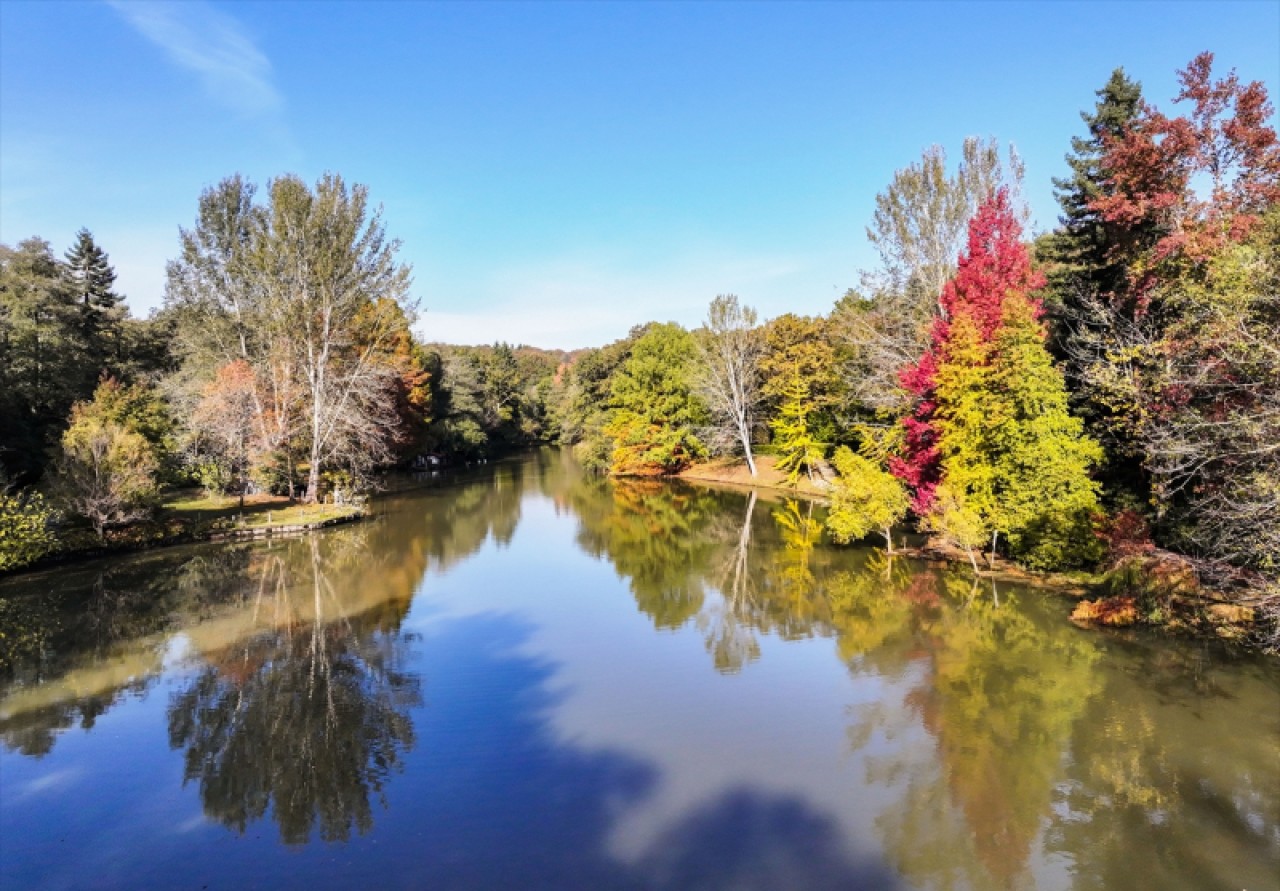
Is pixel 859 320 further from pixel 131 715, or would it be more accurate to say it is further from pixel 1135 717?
pixel 131 715

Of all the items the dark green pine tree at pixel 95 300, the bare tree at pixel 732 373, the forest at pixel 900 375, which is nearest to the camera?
the forest at pixel 900 375

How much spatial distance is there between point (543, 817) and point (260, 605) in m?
12.4

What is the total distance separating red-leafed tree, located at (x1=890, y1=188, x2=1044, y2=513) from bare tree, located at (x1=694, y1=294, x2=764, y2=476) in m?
18.7

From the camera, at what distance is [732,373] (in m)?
41.9

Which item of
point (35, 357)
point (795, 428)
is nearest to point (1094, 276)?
point (795, 428)

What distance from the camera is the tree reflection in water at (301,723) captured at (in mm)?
8711

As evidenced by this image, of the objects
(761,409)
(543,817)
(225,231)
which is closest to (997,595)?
(543,817)

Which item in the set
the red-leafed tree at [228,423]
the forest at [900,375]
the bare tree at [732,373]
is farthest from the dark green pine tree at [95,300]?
the bare tree at [732,373]

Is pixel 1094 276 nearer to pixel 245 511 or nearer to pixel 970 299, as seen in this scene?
pixel 970 299

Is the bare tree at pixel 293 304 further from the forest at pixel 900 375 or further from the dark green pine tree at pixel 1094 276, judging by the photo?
the dark green pine tree at pixel 1094 276

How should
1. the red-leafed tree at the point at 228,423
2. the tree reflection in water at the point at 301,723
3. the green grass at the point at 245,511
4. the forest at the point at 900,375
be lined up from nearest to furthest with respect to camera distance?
the tree reflection in water at the point at 301,723, the forest at the point at 900,375, the green grass at the point at 245,511, the red-leafed tree at the point at 228,423

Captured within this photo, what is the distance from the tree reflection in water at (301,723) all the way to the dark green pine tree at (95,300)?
26.4 meters

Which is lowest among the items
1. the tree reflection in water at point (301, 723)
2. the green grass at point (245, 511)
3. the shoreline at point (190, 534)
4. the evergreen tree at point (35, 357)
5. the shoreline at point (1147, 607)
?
the tree reflection in water at point (301, 723)

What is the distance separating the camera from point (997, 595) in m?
16.8
